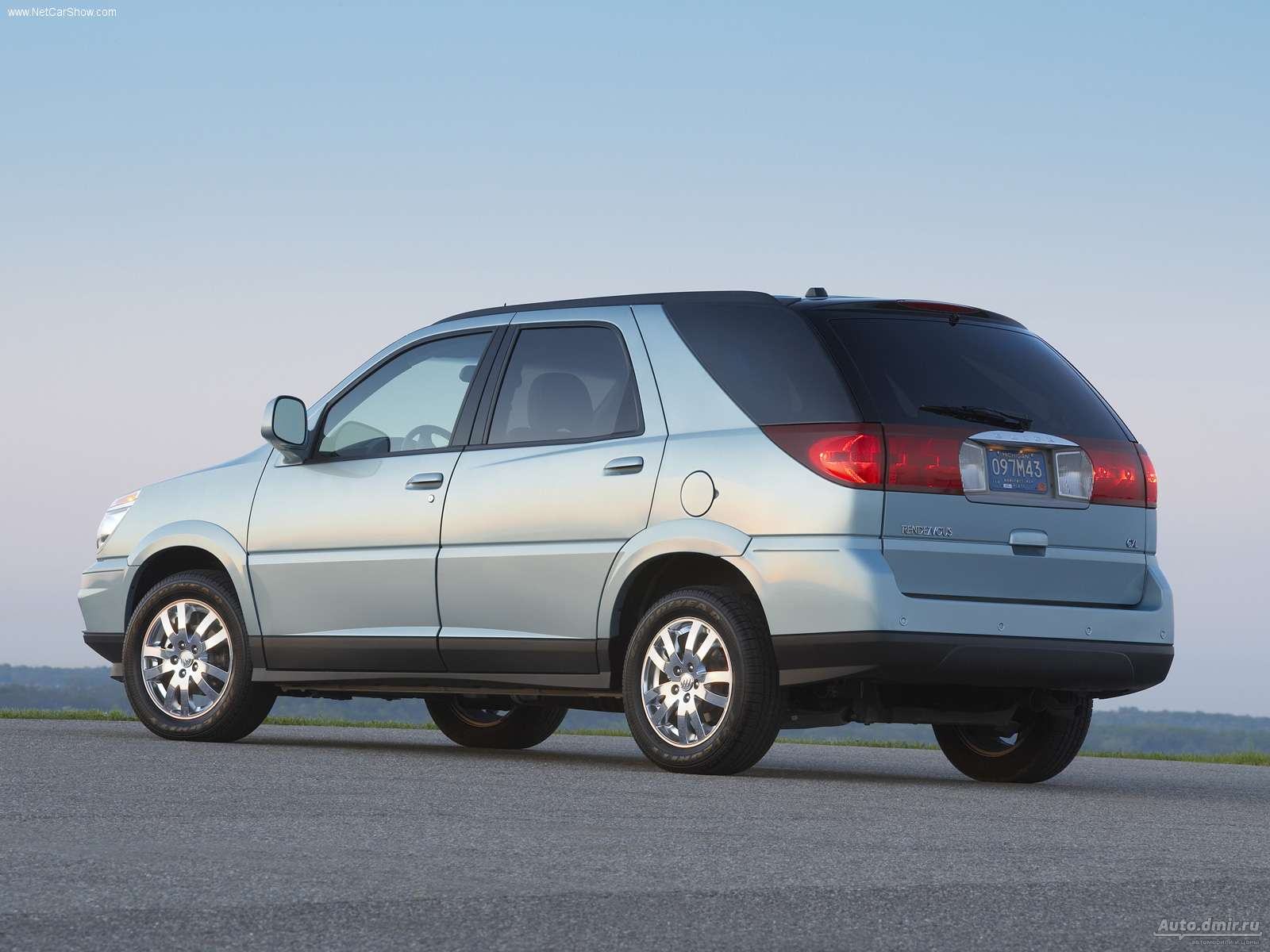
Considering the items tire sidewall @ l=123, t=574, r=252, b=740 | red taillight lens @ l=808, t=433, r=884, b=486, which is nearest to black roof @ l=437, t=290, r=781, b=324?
red taillight lens @ l=808, t=433, r=884, b=486

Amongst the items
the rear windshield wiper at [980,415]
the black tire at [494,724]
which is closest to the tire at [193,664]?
the black tire at [494,724]

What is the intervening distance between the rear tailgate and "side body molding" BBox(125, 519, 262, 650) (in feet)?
11.3

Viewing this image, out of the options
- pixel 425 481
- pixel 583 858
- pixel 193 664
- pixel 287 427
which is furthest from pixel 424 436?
pixel 583 858

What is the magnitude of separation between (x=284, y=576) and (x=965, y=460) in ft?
11.8

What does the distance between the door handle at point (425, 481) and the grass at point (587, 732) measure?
14.3ft

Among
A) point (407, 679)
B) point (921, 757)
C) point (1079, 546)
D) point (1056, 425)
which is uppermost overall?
point (1056, 425)

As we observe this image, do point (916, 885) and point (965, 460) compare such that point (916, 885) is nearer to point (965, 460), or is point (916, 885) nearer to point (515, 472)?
point (965, 460)

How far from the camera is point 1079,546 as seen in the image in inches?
316

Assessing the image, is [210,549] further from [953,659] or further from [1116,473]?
[1116,473]

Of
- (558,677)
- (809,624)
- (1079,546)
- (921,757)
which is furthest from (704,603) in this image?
(921,757)

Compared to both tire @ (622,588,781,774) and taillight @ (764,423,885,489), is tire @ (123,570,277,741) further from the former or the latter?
taillight @ (764,423,885,489)

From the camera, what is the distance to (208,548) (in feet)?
32.3

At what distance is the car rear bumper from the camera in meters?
7.59

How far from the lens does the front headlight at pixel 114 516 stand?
10391 mm
